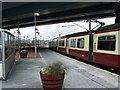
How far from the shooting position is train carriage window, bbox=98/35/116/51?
7242 mm

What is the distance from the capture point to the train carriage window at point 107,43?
7.24 meters

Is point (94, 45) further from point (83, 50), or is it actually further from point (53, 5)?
point (53, 5)

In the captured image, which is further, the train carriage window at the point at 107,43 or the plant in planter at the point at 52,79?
the train carriage window at the point at 107,43

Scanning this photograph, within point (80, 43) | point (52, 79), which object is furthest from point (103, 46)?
point (52, 79)

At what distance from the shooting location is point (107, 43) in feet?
25.3

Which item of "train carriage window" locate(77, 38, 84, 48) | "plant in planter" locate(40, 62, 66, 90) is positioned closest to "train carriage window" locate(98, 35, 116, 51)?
"train carriage window" locate(77, 38, 84, 48)

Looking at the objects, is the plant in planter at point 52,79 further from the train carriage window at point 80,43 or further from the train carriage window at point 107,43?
the train carriage window at point 80,43

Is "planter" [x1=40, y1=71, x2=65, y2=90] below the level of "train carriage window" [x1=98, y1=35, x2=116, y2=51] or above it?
below

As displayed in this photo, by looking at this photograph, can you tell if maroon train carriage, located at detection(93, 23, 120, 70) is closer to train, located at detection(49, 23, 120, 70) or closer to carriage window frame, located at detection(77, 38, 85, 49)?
train, located at detection(49, 23, 120, 70)

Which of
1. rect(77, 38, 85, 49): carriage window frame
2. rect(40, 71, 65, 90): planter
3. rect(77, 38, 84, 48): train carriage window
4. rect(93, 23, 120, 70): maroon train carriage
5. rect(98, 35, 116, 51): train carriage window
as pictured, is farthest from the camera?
rect(77, 38, 84, 48): train carriage window

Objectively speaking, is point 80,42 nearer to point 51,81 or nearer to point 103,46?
point 103,46

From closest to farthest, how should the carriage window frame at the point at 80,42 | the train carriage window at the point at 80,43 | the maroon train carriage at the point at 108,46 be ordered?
the maroon train carriage at the point at 108,46 < the carriage window frame at the point at 80,42 < the train carriage window at the point at 80,43

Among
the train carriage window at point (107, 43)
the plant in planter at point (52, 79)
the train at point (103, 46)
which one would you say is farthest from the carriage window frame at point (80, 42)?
the plant in planter at point (52, 79)

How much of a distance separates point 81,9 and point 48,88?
21.8 metres
